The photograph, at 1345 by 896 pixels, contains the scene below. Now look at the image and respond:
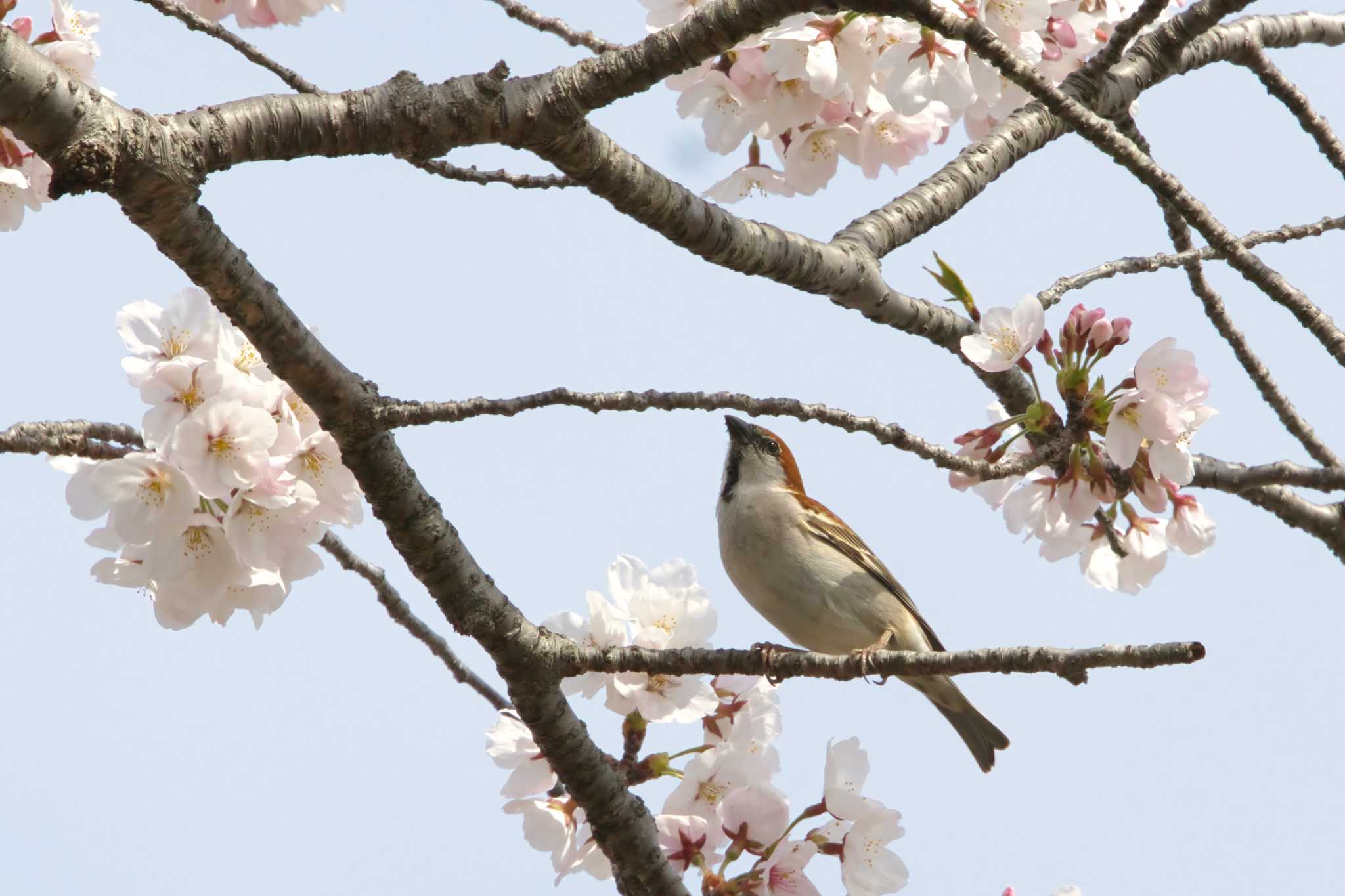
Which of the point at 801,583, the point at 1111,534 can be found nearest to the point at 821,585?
the point at 801,583

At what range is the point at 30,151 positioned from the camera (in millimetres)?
3186

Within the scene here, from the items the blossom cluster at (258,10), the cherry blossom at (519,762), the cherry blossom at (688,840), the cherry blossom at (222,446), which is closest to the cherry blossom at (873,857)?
the cherry blossom at (688,840)

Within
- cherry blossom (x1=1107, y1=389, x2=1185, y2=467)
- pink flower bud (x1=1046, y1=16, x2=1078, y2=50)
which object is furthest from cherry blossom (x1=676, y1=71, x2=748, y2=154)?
cherry blossom (x1=1107, y1=389, x2=1185, y2=467)

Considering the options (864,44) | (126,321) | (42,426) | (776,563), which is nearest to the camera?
(126,321)

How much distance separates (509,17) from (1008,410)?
230 centimetres

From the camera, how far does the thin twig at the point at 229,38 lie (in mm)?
3637

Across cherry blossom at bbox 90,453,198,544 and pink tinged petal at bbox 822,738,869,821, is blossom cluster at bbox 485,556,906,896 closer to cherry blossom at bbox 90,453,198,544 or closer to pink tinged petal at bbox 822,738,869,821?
pink tinged petal at bbox 822,738,869,821

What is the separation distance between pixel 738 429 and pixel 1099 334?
3.17m

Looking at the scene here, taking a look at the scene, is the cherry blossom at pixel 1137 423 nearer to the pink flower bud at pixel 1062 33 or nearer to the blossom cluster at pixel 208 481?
the pink flower bud at pixel 1062 33

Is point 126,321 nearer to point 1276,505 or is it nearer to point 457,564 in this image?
point 457,564

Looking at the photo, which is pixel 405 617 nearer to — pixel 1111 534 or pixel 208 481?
pixel 208 481

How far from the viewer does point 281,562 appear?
2846 mm

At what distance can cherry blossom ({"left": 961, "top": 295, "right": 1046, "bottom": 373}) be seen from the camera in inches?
129

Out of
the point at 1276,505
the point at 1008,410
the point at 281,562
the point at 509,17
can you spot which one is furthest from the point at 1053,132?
the point at 281,562
